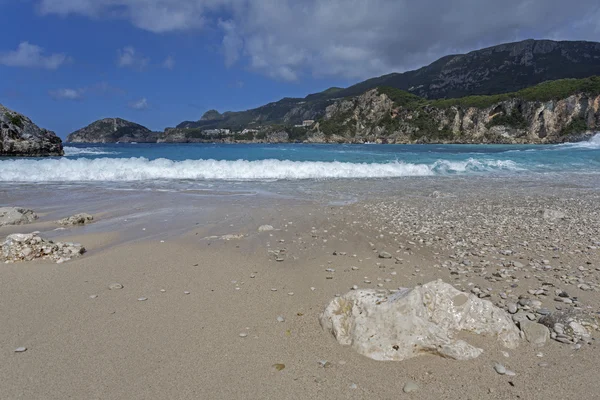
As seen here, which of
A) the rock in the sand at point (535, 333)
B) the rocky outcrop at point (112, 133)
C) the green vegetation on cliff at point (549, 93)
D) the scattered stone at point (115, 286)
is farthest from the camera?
the rocky outcrop at point (112, 133)

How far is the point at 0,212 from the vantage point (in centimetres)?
768

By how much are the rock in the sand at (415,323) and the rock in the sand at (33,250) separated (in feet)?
14.1

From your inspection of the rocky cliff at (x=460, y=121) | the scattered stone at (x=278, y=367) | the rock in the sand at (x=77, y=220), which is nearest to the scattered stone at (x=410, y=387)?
the scattered stone at (x=278, y=367)

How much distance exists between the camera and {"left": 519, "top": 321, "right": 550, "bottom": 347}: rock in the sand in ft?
9.62

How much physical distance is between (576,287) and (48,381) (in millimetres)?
5448

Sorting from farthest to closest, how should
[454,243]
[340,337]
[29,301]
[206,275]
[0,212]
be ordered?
[0,212] → [454,243] → [206,275] → [29,301] → [340,337]

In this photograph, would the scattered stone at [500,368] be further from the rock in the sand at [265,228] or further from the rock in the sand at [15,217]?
the rock in the sand at [15,217]

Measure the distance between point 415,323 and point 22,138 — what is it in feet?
151

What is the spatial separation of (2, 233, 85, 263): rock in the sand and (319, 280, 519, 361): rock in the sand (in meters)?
4.31

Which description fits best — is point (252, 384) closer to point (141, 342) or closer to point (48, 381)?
point (141, 342)

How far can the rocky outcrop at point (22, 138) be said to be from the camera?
35000 millimetres

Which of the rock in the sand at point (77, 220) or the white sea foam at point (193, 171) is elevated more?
the white sea foam at point (193, 171)

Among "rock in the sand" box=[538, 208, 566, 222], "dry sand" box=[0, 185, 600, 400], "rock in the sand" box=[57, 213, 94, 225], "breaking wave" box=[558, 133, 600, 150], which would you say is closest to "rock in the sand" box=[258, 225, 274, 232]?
"dry sand" box=[0, 185, 600, 400]

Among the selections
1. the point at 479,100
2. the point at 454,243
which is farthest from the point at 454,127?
the point at 454,243
